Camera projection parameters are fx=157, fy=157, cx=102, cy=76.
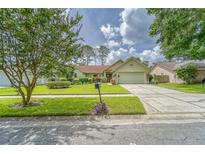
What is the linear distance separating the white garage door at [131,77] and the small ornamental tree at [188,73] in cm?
686

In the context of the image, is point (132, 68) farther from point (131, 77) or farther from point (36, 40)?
point (36, 40)

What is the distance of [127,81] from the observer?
94.2 ft

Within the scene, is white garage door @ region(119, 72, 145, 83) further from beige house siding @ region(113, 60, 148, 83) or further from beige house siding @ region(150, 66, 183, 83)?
beige house siding @ region(150, 66, 183, 83)

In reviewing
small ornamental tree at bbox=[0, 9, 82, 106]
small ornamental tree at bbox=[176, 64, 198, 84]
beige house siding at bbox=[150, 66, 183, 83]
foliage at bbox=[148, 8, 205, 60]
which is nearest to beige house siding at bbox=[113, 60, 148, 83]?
beige house siding at bbox=[150, 66, 183, 83]

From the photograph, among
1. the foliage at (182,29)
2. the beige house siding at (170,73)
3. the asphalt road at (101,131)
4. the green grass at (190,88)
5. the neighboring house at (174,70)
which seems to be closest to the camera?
the asphalt road at (101,131)

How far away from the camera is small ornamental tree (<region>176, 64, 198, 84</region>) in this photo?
918 inches

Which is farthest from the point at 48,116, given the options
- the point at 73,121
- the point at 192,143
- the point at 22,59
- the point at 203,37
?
the point at 203,37

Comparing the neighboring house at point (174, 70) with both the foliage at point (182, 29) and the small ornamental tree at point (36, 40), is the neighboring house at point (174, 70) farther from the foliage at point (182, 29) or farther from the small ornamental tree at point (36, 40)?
the small ornamental tree at point (36, 40)

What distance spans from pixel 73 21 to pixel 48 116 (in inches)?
181

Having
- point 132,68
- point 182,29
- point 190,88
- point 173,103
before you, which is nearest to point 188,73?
point 190,88

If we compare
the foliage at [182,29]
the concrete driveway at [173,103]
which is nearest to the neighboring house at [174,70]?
the foliage at [182,29]

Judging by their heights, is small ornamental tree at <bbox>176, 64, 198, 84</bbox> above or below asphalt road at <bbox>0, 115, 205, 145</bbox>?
above

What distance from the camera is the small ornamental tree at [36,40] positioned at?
680cm

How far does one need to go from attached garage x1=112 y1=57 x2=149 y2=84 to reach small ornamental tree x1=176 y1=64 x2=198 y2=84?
20.9ft
